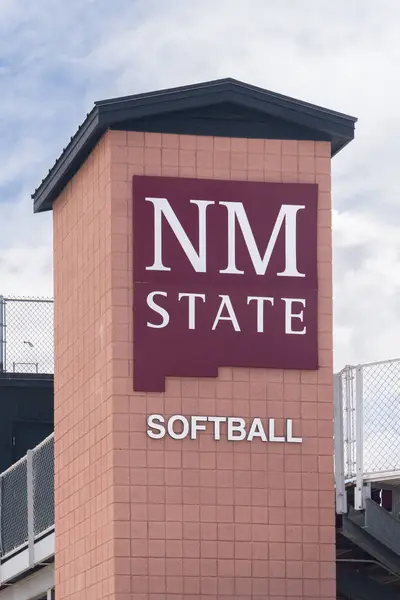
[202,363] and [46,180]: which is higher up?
[46,180]

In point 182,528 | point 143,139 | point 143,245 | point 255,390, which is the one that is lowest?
point 182,528

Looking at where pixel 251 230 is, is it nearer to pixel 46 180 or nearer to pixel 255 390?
pixel 255 390

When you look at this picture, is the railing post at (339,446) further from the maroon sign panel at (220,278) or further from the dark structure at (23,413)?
the dark structure at (23,413)

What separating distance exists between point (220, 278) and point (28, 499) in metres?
6.78

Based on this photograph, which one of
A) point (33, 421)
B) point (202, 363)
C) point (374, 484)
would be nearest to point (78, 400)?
point (202, 363)

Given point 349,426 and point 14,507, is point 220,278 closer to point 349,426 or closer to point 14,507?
point 349,426

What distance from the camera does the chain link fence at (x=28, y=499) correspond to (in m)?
26.0

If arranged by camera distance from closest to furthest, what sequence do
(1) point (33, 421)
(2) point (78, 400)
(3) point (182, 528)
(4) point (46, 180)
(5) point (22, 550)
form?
1. (3) point (182, 528)
2. (2) point (78, 400)
3. (4) point (46, 180)
4. (5) point (22, 550)
5. (1) point (33, 421)

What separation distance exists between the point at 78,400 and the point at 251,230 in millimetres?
3278

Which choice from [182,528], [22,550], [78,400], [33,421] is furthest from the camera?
[33,421]

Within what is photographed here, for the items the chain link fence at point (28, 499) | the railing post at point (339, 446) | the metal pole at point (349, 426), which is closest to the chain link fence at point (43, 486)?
the chain link fence at point (28, 499)

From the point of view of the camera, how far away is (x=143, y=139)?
71.7 ft

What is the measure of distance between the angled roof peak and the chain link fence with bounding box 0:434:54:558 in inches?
220

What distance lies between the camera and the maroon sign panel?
70.5 ft
